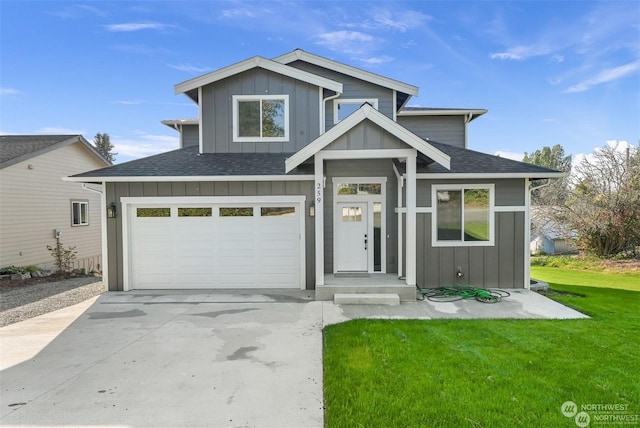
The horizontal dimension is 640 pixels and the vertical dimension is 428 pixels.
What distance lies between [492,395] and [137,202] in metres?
8.37

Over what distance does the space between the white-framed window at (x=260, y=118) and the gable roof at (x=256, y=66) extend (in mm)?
695

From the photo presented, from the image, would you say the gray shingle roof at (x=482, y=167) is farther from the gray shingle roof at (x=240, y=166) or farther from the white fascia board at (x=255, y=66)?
the white fascia board at (x=255, y=66)

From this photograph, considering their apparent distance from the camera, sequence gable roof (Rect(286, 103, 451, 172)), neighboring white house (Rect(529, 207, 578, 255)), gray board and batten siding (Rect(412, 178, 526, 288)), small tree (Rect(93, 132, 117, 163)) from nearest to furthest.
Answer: gable roof (Rect(286, 103, 451, 172))
gray board and batten siding (Rect(412, 178, 526, 288))
neighboring white house (Rect(529, 207, 578, 255))
small tree (Rect(93, 132, 117, 163))

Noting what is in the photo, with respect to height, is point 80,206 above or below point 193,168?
below

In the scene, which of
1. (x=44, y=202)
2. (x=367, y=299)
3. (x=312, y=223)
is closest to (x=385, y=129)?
(x=312, y=223)

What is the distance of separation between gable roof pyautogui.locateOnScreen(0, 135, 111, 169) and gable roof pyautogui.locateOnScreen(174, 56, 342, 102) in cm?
705

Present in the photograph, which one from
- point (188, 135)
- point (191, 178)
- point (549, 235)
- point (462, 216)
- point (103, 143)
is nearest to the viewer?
point (191, 178)

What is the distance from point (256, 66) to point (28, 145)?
10328 millimetres

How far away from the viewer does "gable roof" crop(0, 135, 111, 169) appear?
11.9 m

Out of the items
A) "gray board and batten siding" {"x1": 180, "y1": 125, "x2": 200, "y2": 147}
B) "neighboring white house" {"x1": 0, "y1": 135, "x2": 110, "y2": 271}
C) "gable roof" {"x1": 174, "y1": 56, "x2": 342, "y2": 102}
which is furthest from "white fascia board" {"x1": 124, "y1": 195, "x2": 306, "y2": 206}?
"neighboring white house" {"x1": 0, "y1": 135, "x2": 110, "y2": 271}

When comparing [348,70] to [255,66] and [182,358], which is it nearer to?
[255,66]

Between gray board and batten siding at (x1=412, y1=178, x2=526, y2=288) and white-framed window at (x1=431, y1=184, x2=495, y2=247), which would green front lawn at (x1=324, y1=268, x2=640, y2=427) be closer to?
gray board and batten siding at (x1=412, y1=178, x2=526, y2=288)

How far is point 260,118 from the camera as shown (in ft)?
32.6

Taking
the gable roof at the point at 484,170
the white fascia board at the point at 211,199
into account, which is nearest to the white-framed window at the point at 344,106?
the gable roof at the point at 484,170
